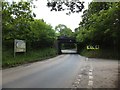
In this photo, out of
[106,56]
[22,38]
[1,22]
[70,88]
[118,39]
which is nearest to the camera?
[70,88]

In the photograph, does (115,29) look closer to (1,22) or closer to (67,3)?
(1,22)

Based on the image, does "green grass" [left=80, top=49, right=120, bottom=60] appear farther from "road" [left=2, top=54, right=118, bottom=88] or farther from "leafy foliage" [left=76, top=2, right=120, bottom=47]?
"road" [left=2, top=54, right=118, bottom=88]

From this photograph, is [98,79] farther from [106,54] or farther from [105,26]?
[106,54]

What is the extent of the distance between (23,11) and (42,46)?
30.5 metres

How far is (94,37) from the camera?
51844 millimetres

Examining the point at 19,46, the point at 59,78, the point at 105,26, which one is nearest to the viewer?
the point at 59,78

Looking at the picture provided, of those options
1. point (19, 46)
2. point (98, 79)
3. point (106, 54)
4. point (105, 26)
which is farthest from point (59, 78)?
point (106, 54)

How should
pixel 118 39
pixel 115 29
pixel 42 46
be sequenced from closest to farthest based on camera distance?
pixel 115 29 < pixel 118 39 < pixel 42 46

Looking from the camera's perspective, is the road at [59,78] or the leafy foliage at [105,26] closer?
the road at [59,78]

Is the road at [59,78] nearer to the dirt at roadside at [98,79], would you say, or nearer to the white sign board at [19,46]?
the dirt at roadside at [98,79]

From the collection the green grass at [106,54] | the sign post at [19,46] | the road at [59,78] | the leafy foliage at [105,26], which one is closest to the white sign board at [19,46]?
the sign post at [19,46]

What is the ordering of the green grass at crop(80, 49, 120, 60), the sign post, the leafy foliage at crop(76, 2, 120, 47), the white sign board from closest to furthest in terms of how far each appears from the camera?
the sign post
the white sign board
the leafy foliage at crop(76, 2, 120, 47)
the green grass at crop(80, 49, 120, 60)

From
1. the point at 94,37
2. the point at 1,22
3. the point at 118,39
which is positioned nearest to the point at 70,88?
the point at 1,22

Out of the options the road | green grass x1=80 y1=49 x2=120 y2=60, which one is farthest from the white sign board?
green grass x1=80 y1=49 x2=120 y2=60
